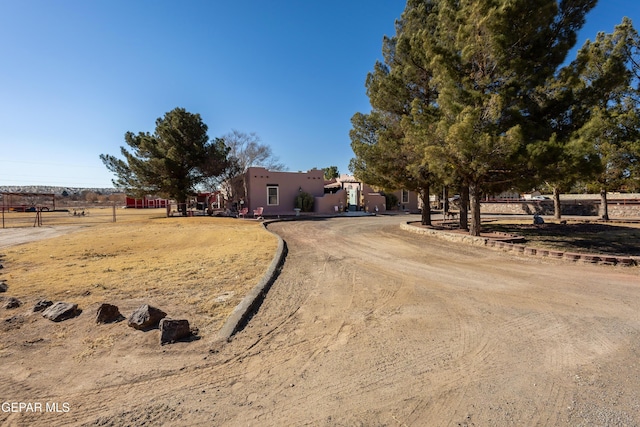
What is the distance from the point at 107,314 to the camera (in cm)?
399

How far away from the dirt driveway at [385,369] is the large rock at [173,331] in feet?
0.42

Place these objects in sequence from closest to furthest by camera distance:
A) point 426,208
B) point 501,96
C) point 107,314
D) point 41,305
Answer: point 107,314 → point 41,305 → point 501,96 → point 426,208

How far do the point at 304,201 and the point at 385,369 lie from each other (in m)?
24.0

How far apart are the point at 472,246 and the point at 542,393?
8.08m

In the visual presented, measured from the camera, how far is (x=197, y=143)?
26359mm

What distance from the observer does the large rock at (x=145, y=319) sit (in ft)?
12.2

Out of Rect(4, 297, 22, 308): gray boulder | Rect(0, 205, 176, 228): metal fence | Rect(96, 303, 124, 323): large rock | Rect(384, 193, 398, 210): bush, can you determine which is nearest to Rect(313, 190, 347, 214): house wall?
Rect(384, 193, 398, 210): bush

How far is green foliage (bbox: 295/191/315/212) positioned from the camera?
2639cm

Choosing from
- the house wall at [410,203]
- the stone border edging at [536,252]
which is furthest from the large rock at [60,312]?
the house wall at [410,203]

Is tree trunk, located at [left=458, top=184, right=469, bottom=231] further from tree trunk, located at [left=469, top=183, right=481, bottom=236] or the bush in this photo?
the bush

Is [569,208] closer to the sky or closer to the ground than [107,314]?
closer to the sky

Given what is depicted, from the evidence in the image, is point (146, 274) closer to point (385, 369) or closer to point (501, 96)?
point (385, 369)

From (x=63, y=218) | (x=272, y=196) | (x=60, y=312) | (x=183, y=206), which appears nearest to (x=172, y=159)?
(x=183, y=206)

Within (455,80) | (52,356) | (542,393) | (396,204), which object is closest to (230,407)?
(52,356)
